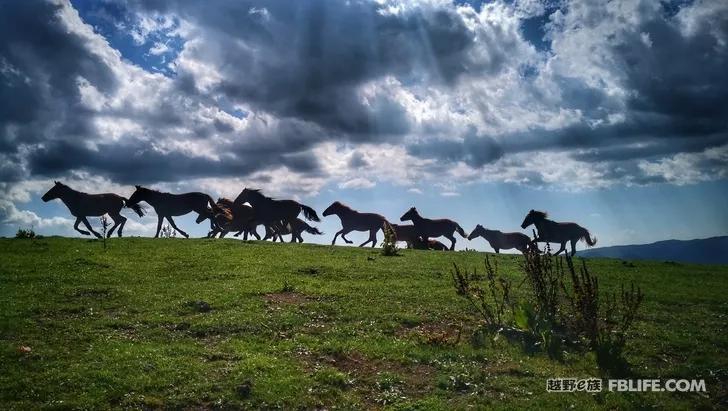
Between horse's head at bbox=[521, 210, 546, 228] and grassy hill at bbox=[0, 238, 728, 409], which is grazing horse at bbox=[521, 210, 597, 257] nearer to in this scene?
horse's head at bbox=[521, 210, 546, 228]

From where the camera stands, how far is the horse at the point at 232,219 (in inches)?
1617

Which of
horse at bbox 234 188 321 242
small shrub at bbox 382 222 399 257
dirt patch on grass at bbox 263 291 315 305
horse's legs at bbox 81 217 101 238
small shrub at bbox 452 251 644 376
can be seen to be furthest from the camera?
horse at bbox 234 188 321 242

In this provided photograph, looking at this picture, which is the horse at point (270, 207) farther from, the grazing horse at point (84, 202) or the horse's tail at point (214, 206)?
the grazing horse at point (84, 202)

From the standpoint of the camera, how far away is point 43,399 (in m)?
10.1

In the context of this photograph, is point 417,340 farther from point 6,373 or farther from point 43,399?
point 6,373

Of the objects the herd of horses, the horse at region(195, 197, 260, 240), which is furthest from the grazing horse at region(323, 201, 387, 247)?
the horse at region(195, 197, 260, 240)

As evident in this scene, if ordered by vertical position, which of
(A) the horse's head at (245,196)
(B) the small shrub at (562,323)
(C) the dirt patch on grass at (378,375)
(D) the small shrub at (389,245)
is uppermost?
(A) the horse's head at (245,196)

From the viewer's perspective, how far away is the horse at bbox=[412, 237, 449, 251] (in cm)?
4500

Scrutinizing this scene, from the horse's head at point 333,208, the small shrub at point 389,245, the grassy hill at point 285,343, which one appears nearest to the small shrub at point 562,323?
the grassy hill at point 285,343

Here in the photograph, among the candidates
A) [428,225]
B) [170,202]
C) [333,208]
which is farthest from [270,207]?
[428,225]

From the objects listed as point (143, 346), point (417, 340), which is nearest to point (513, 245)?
point (417, 340)

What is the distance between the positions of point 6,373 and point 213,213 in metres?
30.7

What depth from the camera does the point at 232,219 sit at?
4206cm

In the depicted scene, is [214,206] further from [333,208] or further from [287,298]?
[287,298]
